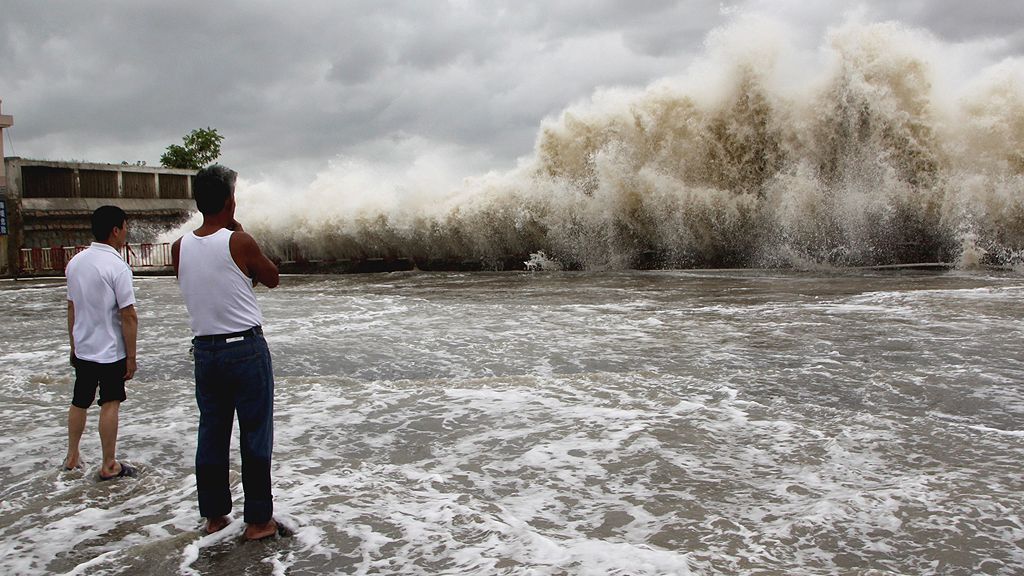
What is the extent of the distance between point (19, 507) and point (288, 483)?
125cm

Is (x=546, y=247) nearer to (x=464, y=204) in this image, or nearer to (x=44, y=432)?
(x=464, y=204)

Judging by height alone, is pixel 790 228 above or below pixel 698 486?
above

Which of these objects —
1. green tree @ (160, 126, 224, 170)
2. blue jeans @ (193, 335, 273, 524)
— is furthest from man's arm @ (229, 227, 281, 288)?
green tree @ (160, 126, 224, 170)

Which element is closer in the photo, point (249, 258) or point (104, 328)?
point (249, 258)

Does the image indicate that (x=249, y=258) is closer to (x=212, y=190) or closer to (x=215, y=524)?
(x=212, y=190)

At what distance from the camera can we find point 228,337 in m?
3.18

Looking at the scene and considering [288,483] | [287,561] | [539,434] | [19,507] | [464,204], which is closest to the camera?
[287,561]

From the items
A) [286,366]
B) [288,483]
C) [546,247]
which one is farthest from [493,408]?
[546,247]

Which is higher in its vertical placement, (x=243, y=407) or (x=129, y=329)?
(x=129, y=329)

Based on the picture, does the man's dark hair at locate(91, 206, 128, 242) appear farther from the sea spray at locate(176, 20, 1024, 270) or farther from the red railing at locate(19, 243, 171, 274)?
the red railing at locate(19, 243, 171, 274)

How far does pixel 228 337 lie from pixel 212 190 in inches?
24.6

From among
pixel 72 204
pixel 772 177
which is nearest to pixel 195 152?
pixel 72 204

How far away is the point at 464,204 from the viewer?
2197 centimetres

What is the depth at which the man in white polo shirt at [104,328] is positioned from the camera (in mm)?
4098
